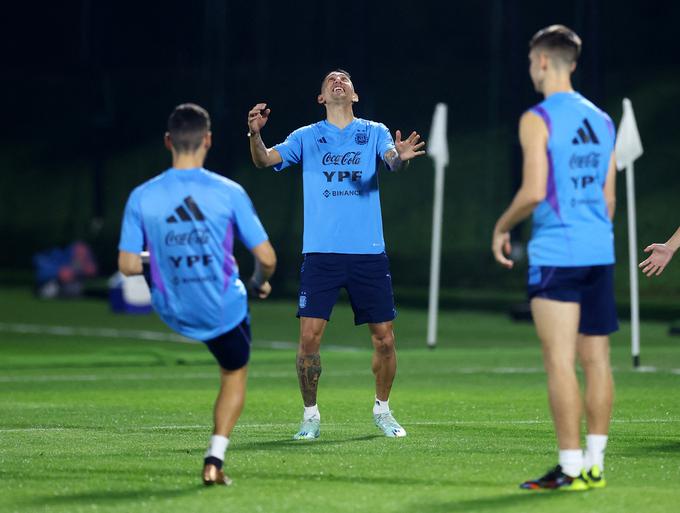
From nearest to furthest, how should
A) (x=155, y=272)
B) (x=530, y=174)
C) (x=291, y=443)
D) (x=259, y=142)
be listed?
(x=530, y=174), (x=155, y=272), (x=291, y=443), (x=259, y=142)

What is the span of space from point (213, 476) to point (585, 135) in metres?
2.36

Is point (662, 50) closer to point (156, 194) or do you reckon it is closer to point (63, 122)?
point (63, 122)

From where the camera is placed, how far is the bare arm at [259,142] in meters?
9.37

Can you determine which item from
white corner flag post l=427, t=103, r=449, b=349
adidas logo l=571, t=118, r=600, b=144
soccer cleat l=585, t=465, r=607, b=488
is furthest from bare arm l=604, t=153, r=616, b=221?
white corner flag post l=427, t=103, r=449, b=349

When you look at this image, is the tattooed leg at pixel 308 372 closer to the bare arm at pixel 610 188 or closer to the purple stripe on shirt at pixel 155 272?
the purple stripe on shirt at pixel 155 272

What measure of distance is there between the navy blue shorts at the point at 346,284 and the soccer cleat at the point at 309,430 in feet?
2.26

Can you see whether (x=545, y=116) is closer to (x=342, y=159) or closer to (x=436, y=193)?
(x=342, y=159)

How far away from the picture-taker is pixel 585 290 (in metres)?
7.14

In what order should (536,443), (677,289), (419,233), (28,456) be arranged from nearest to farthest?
(28,456) → (536,443) → (677,289) → (419,233)

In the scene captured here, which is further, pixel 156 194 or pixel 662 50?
pixel 662 50

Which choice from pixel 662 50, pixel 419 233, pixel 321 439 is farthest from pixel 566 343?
pixel 662 50

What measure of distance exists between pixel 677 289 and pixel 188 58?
17.9 metres

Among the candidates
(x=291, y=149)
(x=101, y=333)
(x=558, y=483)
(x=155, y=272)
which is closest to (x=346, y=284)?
(x=291, y=149)

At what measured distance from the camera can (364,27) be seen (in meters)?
35.0
